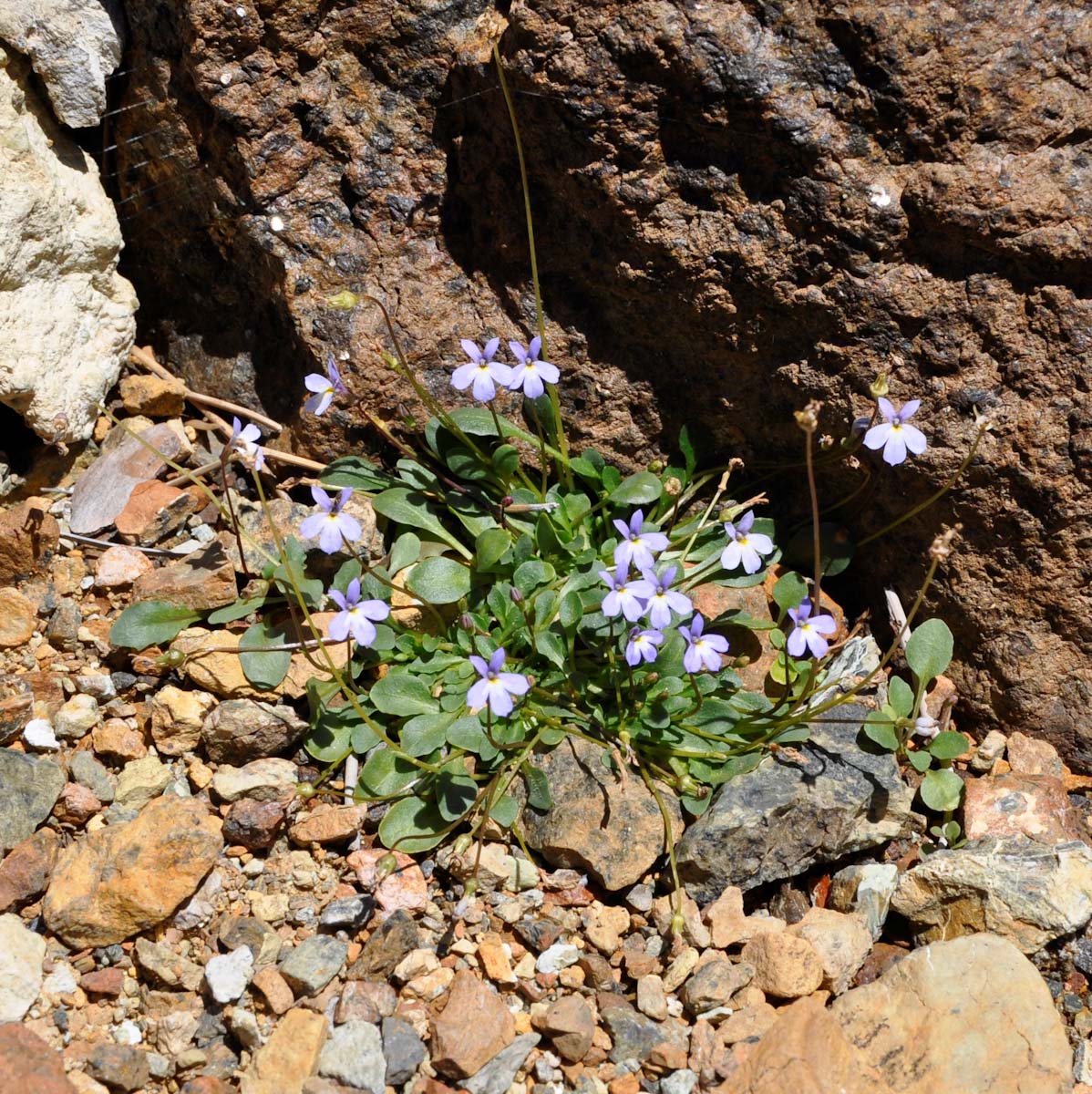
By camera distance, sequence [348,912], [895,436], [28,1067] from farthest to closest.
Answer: [895,436], [348,912], [28,1067]

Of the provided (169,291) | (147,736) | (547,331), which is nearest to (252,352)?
(169,291)

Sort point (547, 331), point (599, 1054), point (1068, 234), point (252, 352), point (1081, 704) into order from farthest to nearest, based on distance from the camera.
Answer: point (252, 352) → point (547, 331) → point (1081, 704) → point (1068, 234) → point (599, 1054)

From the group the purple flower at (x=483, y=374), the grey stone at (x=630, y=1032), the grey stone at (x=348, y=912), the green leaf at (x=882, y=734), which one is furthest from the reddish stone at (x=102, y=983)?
the green leaf at (x=882, y=734)

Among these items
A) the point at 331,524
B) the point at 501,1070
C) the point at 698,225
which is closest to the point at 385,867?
the point at 501,1070

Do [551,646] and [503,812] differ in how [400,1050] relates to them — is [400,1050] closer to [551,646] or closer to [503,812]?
[503,812]

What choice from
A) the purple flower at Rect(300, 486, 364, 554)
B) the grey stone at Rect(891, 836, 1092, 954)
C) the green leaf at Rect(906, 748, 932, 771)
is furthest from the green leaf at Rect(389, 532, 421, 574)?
the grey stone at Rect(891, 836, 1092, 954)

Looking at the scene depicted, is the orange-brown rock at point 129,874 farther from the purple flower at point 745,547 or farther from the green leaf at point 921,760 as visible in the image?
the green leaf at point 921,760

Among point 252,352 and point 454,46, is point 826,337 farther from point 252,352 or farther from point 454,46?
point 252,352
